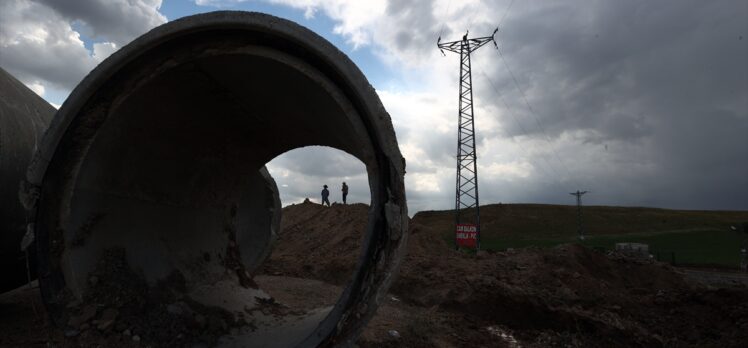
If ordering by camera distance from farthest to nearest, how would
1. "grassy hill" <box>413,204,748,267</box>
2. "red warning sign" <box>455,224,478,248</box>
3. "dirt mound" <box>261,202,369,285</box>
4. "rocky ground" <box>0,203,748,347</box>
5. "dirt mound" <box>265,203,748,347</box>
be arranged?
"grassy hill" <box>413,204,748,267</box> < "red warning sign" <box>455,224,478,248</box> < "dirt mound" <box>261,202,369,285</box> < "dirt mound" <box>265,203,748,347</box> < "rocky ground" <box>0,203,748,347</box>

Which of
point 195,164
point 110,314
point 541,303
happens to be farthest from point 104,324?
point 541,303

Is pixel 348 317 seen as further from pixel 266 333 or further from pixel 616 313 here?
pixel 616 313

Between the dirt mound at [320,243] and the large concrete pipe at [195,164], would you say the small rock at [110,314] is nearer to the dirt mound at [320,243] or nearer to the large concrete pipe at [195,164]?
the large concrete pipe at [195,164]

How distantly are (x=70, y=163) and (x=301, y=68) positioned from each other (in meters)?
1.71

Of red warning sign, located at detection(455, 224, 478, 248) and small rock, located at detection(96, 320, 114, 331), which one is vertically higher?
red warning sign, located at detection(455, 224, 478, 248)

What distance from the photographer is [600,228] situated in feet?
98.3

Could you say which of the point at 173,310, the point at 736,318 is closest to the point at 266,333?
the point at 173,310

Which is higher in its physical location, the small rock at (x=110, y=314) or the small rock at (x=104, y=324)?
the small rock at (x=110, y=314)

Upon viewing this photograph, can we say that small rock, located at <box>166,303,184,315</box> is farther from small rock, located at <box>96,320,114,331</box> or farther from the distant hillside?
the distant hillside

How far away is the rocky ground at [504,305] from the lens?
13.4 ft

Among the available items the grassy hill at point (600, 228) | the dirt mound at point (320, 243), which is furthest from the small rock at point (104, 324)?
the grassy hill at point (600, 228)

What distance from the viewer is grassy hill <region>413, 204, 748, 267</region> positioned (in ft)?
65.4

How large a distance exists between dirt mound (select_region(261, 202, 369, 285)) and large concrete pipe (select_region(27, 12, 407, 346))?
2.56 meters

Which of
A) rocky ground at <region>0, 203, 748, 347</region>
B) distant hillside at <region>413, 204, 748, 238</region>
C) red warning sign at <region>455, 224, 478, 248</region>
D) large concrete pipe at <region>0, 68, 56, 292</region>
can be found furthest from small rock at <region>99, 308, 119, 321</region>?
distant hillside at <region>413, 204, 748, 238</region>
